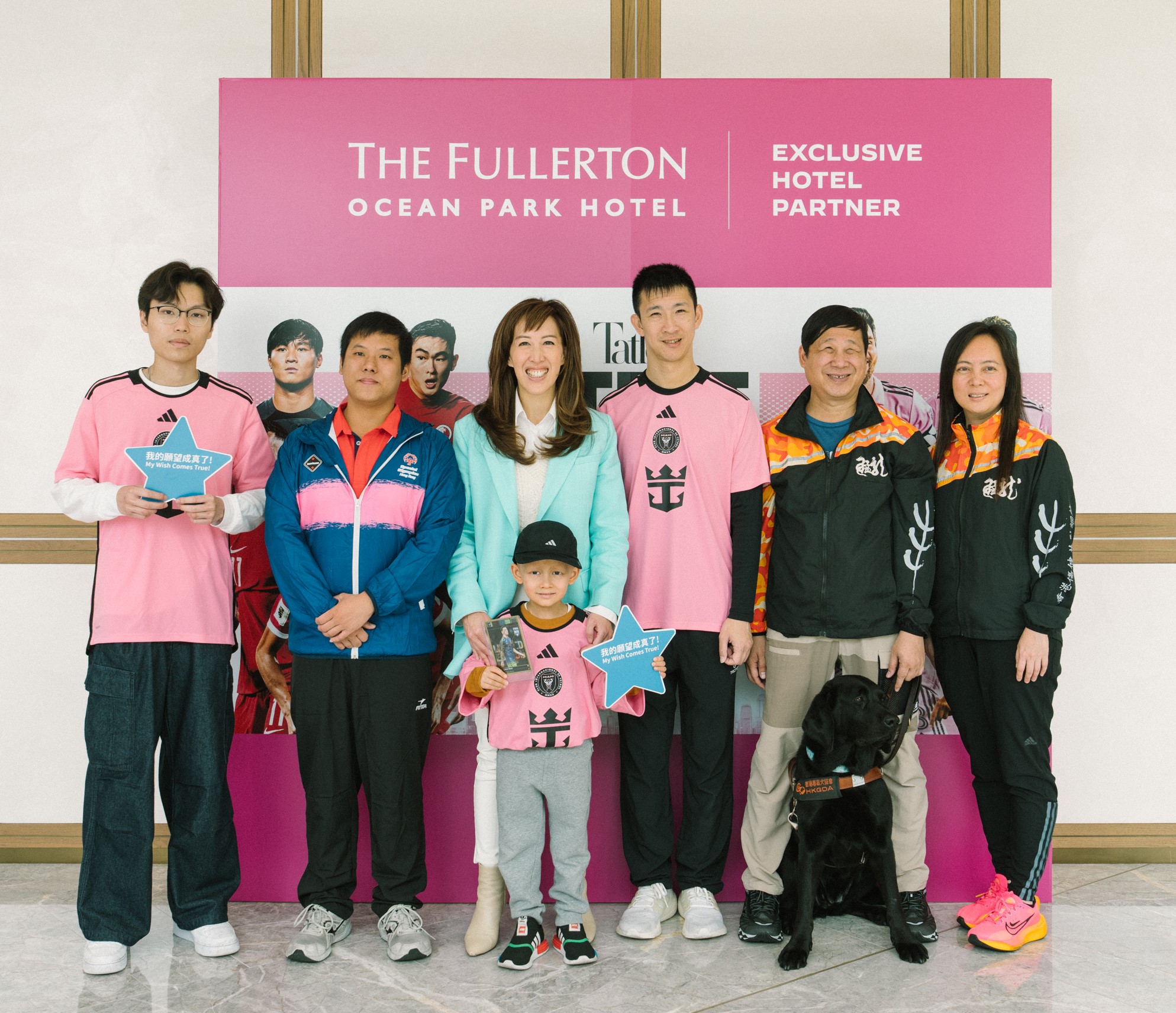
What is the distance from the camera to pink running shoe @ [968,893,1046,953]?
2.53 metres

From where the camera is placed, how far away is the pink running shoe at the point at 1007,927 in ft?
8.31

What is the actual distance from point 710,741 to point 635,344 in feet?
4.17

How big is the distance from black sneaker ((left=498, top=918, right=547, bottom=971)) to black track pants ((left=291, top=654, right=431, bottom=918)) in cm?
32

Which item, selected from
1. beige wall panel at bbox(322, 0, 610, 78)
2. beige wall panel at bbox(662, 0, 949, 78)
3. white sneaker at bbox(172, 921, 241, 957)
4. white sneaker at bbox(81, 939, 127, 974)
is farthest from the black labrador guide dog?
beige wall panel at bbox(322, 0, 610, 78)

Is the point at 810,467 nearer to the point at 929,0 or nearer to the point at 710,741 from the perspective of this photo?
the point at 710,741

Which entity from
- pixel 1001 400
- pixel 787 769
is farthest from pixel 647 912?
pixel 1001 400

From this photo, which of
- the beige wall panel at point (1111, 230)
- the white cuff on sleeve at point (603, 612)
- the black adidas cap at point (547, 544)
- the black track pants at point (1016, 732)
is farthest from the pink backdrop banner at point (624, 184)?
the black track pants at point (1016, 732)

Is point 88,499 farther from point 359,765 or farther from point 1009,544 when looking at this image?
point 1009,544

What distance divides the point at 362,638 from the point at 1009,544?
1804 millimetres

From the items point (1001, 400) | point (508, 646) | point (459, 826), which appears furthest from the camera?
point (459, 826)

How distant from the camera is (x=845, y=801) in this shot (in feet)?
7.93

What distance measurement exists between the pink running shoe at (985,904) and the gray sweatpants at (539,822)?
1.14 metres

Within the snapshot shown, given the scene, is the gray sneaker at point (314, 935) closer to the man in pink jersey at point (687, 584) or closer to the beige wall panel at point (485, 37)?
the man in pink jersey at point (687, 584)

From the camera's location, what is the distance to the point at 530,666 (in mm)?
2408
